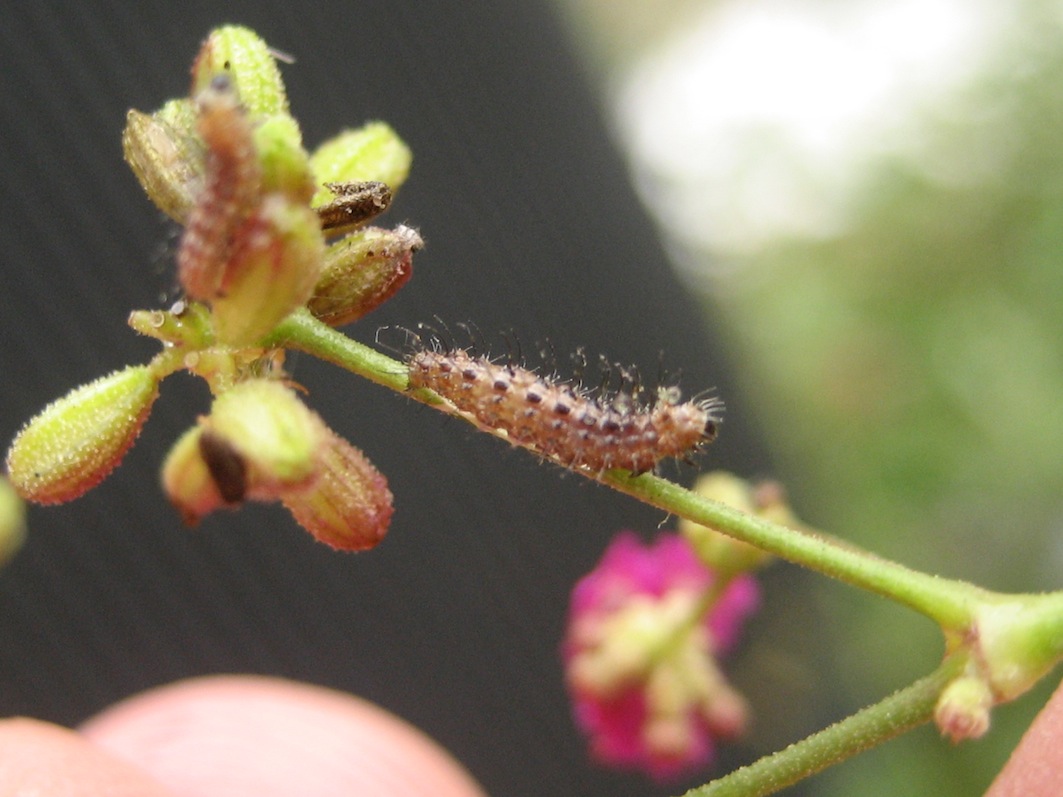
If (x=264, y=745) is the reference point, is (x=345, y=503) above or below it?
above

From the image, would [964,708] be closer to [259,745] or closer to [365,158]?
[365,158]

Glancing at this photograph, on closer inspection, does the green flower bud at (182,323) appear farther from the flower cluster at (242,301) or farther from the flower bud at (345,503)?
the flower bud at (345,503)

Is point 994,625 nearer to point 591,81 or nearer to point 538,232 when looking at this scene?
point 538,232

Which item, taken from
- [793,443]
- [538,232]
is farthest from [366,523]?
[793,443]

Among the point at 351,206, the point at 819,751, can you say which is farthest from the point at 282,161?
the point at 819,751

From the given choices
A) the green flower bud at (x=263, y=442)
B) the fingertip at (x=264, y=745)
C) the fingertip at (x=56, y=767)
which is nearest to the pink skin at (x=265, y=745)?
the fingertip at (x=264, y=745)

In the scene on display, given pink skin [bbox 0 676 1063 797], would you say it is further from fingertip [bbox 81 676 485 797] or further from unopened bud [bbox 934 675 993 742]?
unopened bud [bbox 934 675 993 742]
